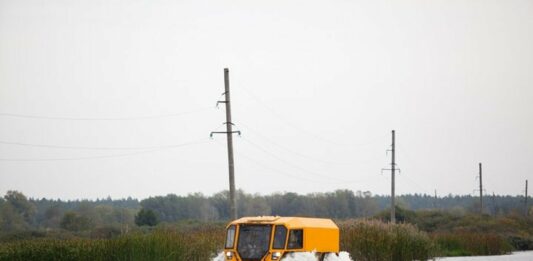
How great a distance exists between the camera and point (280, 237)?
26.0 m

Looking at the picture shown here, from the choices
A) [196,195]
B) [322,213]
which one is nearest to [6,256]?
[322,213]

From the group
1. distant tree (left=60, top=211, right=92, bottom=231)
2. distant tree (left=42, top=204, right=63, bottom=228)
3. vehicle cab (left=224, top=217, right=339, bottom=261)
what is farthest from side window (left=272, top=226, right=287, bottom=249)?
distant tree (left=42, top=204, right=63, bottom=228)

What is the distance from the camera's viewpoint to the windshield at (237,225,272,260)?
85.9 feet

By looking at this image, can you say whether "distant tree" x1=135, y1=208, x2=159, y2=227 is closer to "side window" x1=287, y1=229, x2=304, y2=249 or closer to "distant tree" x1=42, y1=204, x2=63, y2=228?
"distant tree" x1=42, y1=204, x2=63, y2=228

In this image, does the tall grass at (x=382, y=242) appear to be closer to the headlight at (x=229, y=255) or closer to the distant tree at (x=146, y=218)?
the headlight at (x=229, y=255)

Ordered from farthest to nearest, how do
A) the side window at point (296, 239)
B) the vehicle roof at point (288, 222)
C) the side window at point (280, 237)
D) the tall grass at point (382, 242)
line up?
the tall grass at point (382, 242) → the vehicle roof at point (288, 222) → the side window at point (296, 239) → the side window at point (280, 237)

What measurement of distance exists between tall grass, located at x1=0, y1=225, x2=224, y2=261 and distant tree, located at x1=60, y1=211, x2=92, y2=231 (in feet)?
87.8

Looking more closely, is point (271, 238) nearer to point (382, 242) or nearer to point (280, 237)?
point (280, 237)

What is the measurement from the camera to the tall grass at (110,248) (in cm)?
2884

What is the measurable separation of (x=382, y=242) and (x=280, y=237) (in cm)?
1183

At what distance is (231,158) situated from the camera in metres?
41.1

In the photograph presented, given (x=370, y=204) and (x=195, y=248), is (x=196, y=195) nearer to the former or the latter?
(x=370, y=204)

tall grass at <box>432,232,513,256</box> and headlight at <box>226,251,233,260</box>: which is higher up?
headlight at <box>226,251,233,260</box>

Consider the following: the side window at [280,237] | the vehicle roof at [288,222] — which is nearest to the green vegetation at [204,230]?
the vehicle roof at [288,222]
